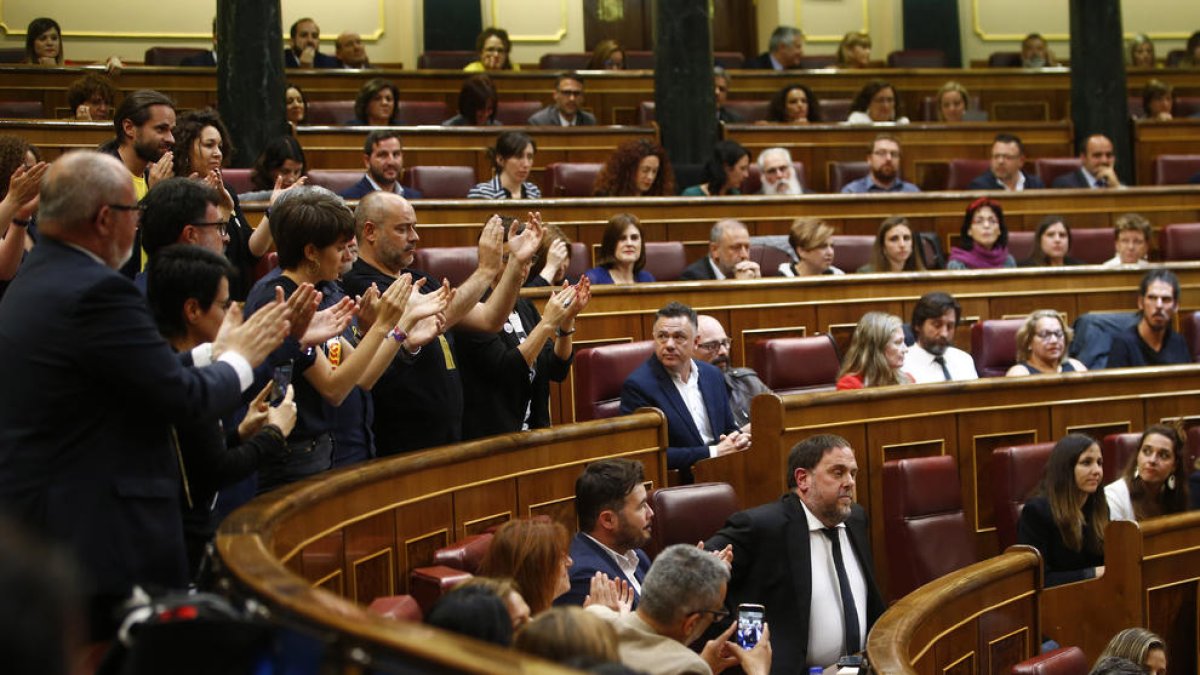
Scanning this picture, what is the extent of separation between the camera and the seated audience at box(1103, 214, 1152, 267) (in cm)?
469

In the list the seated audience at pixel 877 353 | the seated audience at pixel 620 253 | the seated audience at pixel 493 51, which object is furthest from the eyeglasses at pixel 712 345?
the seated audience at pixel 493 51

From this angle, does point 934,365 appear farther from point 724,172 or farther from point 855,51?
point 855,51

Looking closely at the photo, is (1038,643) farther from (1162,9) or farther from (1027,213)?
(1162,9)

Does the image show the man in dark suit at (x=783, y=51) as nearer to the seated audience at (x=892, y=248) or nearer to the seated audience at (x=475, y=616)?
the seated audience at (x=892, y=248)

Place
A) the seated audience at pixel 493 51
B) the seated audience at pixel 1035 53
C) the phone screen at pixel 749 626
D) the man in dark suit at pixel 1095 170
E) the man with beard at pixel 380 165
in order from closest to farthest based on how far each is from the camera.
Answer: the phone screen at pixel 749 626, the man with beard at pixel 380 165, the man in dark suit at pixel 1095 170, the seated audience at pixel 493 51, the seated audience at pixel 1035 53

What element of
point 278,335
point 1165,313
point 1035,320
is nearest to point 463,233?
point 1035,320

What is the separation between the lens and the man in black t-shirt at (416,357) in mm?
2543

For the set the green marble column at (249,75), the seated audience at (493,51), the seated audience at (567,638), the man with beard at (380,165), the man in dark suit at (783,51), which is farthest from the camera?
the man in dark suit at (783,51)

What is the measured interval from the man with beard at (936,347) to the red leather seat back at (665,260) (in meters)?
0.81

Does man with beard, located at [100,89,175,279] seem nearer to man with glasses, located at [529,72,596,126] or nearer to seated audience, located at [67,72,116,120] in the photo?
seated audience, located at [67,72,116,120]

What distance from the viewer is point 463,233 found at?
429cm

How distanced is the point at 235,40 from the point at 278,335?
305cm

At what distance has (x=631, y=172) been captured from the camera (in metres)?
4.71

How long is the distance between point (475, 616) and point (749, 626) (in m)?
0.94
